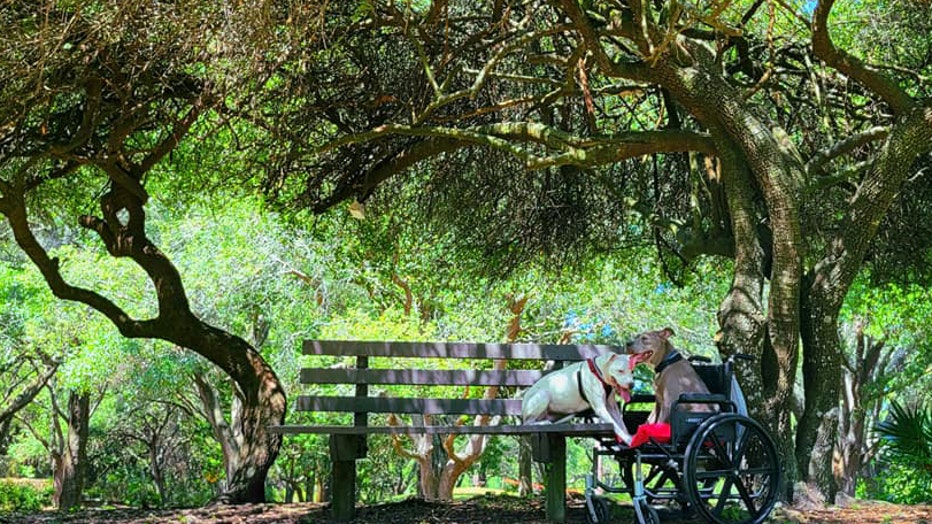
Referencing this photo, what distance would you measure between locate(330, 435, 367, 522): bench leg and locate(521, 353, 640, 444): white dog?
4.68ft

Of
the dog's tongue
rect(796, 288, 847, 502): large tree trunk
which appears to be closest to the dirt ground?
rect(796, 288, 847, 502): large tree trunk

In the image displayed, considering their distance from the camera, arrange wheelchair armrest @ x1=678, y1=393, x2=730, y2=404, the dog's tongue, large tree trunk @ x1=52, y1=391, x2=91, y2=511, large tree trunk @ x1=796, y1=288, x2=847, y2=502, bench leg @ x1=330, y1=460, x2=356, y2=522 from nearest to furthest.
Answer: wheelchair armrest @ x1=678, y1=393, x2=730, y2=404, the dog's tongue, bench leg @ x1=330, y1=460, x2=356, y2=522, large tree trunk @ x1=796, y1=288, x2=847, y2=502, large tree trunk @ x1=52, y1=391, x2=91, y2=511

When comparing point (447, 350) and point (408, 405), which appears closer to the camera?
point (408, 405)

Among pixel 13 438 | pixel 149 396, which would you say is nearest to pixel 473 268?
pixel 149 396

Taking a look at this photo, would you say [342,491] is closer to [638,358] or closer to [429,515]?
[429,515]

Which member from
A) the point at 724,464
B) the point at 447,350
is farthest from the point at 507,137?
the point at 724,464

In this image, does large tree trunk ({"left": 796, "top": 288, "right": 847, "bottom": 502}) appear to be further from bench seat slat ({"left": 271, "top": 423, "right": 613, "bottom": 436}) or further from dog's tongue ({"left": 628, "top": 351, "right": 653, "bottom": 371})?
bench seat slat ({"left": 271, "top": 423, "right": 613, "bottom": 436})

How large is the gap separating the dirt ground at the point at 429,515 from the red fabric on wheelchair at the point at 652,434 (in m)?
1.02

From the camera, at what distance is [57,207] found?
14.4 metres

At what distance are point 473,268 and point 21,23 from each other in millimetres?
8098

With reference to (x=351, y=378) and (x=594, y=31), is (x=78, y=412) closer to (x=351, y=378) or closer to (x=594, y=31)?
(x=351, y=378)

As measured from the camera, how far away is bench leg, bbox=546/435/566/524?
683cm

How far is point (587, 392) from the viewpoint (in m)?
6.72

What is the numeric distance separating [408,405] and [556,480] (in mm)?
1342
